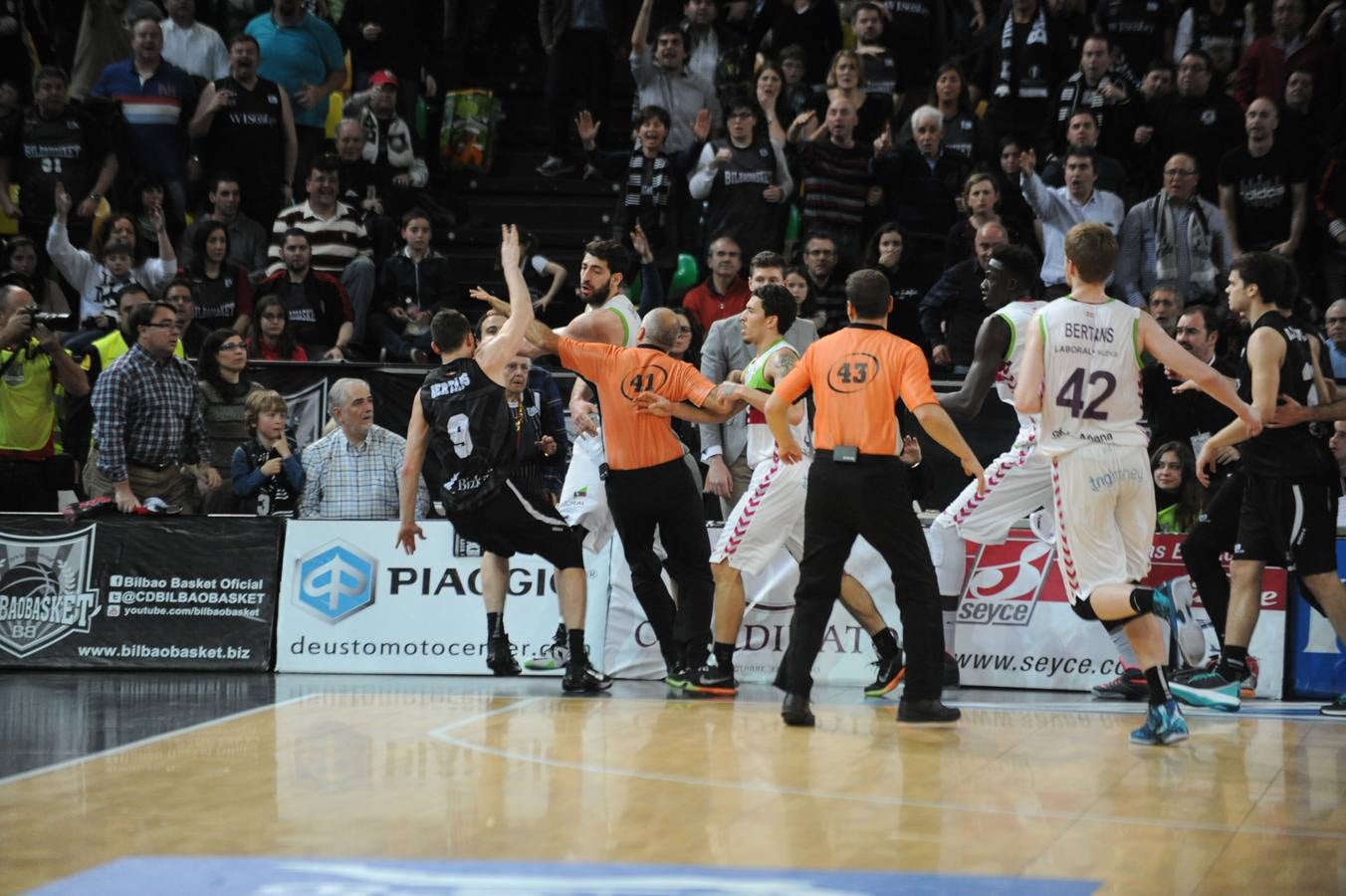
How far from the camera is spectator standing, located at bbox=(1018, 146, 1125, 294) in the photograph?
13086 millimetres

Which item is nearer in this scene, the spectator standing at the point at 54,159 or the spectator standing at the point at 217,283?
the spectator standing at the point at 217,283

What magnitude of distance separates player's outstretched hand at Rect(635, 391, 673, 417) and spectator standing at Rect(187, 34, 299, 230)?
7277mm

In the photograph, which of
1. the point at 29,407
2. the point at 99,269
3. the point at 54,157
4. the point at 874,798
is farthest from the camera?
the point at 54,157

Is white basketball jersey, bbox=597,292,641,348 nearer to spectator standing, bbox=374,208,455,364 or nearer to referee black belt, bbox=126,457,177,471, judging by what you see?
referee black belt, bbox=126,457,177,471

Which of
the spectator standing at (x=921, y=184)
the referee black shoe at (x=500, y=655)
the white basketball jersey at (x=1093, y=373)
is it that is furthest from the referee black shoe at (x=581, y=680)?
the spectator standing at (x=921, y=184)

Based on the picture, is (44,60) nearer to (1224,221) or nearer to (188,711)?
(188,711)

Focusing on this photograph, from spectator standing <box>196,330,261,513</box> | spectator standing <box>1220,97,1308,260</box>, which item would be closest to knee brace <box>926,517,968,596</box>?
spectator standing <box>1220,97,1308,260</box>

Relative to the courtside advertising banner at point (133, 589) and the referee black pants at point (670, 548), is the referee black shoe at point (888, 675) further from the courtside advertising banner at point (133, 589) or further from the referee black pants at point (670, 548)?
the courtside advertising banner at point (133, 589)

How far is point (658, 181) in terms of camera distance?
45.8ft

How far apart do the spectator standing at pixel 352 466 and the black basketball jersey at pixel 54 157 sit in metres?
5.07

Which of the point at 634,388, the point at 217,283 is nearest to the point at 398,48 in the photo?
the point at 217,283

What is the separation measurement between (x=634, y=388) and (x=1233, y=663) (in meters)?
3.60

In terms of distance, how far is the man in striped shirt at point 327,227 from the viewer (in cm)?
1391

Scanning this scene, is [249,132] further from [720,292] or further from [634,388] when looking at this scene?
[634,388]
